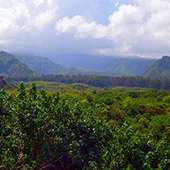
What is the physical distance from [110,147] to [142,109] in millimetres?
23455

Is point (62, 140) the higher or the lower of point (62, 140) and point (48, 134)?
the lower

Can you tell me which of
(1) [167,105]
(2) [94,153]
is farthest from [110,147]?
(1) [167,105]

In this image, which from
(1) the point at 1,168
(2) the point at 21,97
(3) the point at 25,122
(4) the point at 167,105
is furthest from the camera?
(4) the point at 167,105

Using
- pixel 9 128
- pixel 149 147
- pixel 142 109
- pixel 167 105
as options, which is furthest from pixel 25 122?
pixel 167 105

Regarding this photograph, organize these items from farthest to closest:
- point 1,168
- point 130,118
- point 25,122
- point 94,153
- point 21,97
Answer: point 130,118 < point 94,153 < point 21,97 < point 25,122 < point 1,168

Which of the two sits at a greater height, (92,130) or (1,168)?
(92,130)

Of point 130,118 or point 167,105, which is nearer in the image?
point 130,118

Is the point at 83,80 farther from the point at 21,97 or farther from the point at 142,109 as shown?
the point at 21,97

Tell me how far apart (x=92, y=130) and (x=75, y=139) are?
1032 mm

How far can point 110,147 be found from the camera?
1459cm

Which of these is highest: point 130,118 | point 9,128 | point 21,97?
point 21,97

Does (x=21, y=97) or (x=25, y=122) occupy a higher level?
(x=21, y=97)

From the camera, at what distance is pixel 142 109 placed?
37.2m

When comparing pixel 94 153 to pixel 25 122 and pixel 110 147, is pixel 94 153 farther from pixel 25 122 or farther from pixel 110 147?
pixel 25 122
